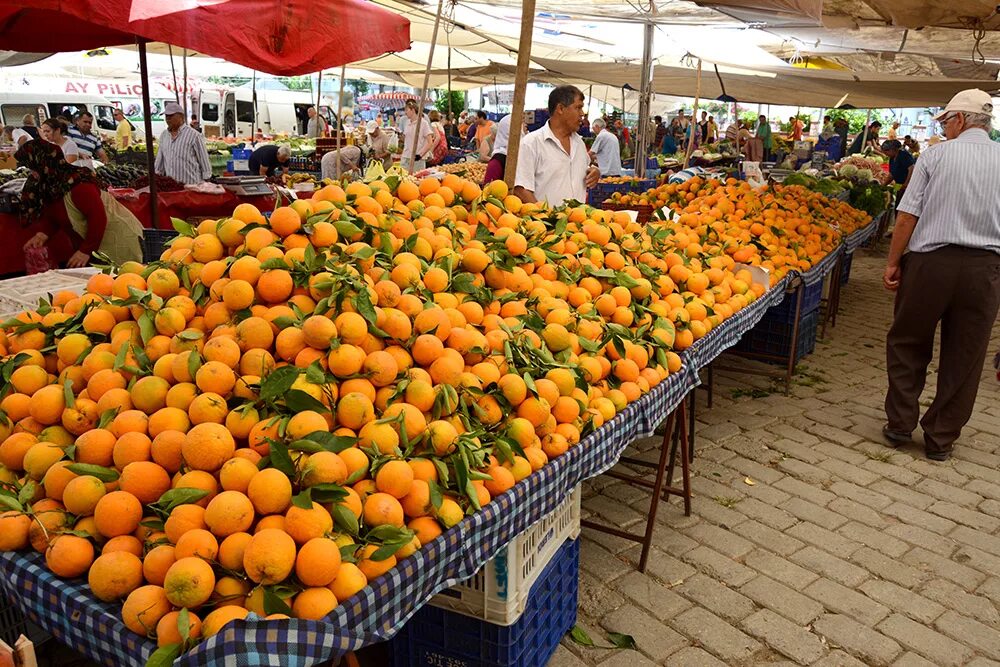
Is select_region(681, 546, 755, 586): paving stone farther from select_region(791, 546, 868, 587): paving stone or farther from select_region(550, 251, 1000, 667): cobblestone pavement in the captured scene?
select_region(791, 546, 868, 587): paving stone

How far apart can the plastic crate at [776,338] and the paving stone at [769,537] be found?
2.36m

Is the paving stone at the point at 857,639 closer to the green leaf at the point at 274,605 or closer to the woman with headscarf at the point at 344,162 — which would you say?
the green leaf at the point at 274,605

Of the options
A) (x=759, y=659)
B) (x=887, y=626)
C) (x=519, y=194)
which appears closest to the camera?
(x=759, y=659)

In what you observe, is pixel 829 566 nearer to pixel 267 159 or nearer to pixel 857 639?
pixel 857 639

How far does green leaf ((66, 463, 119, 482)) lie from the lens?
1.73m

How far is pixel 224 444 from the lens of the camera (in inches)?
68.2

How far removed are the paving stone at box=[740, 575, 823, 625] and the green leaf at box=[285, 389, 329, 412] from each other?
241 centimetres

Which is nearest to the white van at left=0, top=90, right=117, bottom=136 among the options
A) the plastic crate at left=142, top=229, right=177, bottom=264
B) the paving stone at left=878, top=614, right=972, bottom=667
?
the plastic crate at left=142, top=229, right=177, bottom=264

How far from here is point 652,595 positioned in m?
3.28

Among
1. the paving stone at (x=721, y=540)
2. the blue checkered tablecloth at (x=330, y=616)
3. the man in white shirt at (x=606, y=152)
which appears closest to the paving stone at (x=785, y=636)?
the paving stone at (x=721, y=540)

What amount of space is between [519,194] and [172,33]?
233cm

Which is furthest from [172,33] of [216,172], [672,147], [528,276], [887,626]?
[672,147]

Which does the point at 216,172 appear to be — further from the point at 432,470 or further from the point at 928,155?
the point at 432,470

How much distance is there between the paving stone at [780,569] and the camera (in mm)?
3389
